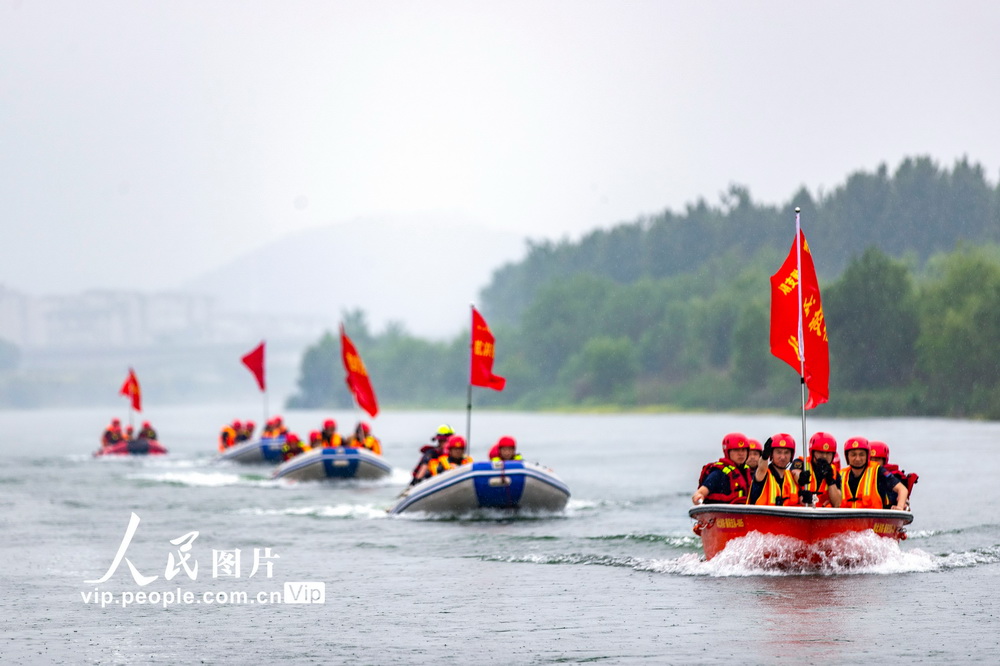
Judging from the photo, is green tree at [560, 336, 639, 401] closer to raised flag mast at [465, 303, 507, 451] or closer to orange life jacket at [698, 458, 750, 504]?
raised flag mast at [465, 303, 507, 451]

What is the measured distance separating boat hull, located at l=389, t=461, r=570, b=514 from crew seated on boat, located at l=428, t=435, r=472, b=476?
89cm

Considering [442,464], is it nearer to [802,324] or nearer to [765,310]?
[802,324]

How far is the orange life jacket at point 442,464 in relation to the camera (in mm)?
35438

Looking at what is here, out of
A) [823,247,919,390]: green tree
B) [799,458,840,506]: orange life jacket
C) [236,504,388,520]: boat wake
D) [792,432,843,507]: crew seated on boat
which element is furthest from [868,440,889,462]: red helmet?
[823,247,919,390]: green tree

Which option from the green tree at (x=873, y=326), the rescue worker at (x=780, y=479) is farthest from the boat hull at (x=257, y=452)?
the green tree at (x=873, y=326)

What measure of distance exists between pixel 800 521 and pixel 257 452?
3989 centimetres

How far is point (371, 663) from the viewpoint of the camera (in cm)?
1666

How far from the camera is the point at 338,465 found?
46.8m

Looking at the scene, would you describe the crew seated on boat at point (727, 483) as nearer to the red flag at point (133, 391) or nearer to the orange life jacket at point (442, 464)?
the orange life jacket at point (442, 464)

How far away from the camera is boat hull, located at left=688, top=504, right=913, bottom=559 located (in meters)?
22.0

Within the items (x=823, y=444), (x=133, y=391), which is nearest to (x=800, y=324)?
(x=823, y=444)

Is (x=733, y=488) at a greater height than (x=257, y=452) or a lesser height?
greater

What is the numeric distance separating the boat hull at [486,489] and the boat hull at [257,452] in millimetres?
24993

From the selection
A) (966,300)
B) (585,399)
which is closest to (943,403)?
(966,300)
